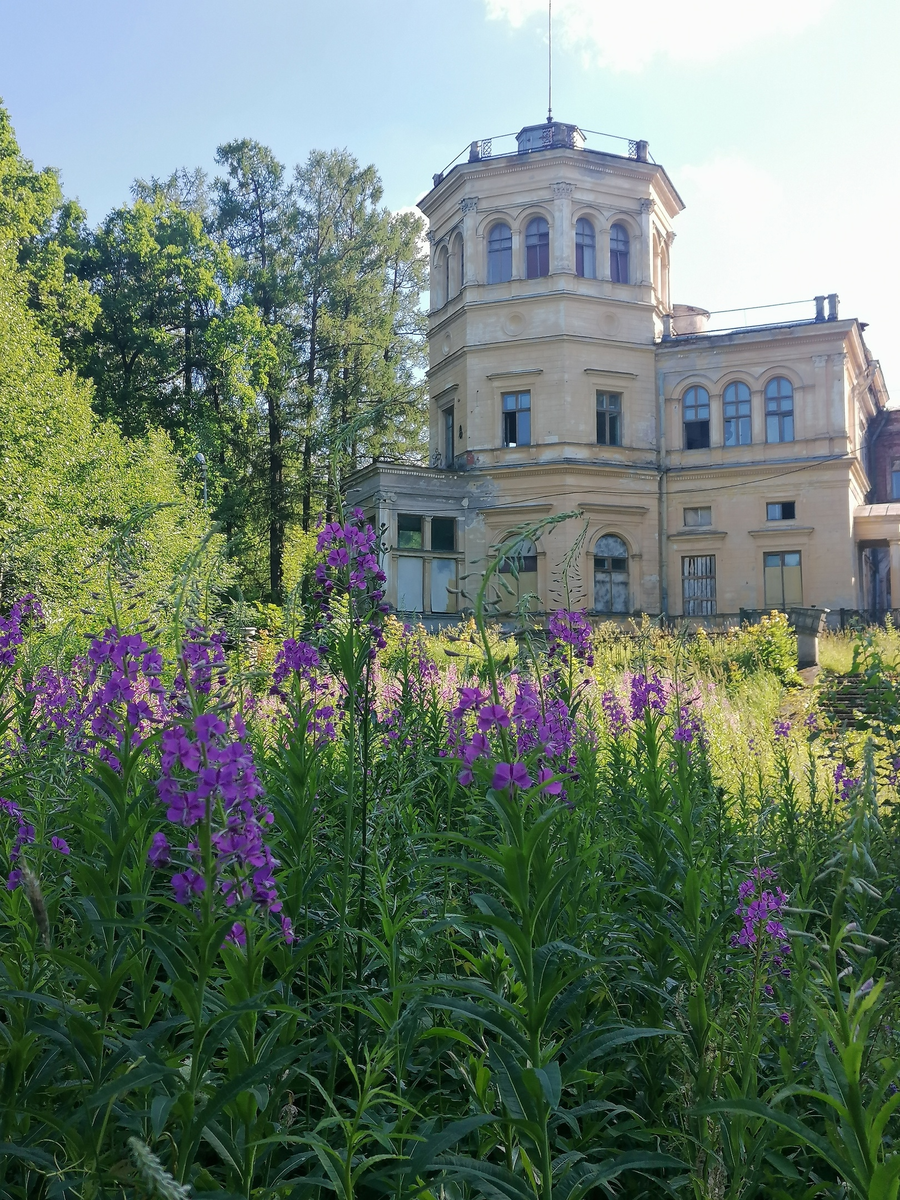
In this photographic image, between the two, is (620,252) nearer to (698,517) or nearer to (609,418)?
(609,418)

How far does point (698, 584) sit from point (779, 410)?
6.91 m

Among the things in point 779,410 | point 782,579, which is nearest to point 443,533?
point 782,579

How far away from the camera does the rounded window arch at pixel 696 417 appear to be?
32656mm

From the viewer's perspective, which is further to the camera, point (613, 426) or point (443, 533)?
point (613, 426)

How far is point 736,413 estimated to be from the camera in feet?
107

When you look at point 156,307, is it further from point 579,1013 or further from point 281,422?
point 579,1013

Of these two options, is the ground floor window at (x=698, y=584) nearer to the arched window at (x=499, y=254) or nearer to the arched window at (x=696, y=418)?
the arched window at (x=696, y=418)

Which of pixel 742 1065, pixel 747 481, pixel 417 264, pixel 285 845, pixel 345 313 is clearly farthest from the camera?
pixel 417 264

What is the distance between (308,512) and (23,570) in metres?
20.4

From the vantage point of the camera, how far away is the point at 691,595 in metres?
31.6

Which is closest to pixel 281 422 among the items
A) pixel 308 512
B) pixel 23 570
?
pixel 308 512

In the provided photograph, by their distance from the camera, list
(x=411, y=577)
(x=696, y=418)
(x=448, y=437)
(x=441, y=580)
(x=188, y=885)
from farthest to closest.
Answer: (x=448, y=437) → (x=696, y=418) → (x=441, y=580) → (x=411, y=577) → (x=188, y=885)

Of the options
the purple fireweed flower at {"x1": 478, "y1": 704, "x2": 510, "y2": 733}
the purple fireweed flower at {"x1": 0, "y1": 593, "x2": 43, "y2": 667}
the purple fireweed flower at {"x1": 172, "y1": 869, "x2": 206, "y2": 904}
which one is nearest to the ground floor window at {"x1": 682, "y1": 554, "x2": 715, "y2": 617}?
the purple fireweed flower at {"x1": 0, "y1": 593, "x2": 43, "y2": 667}

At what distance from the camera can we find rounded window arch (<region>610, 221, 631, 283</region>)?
107 ft
